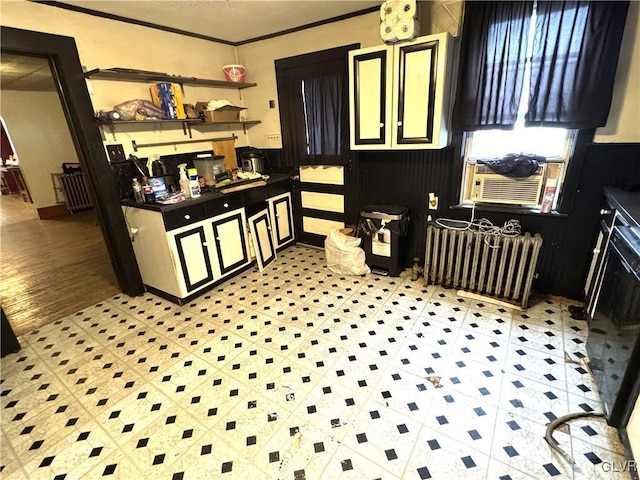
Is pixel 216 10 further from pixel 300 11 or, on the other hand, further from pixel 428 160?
pixel 428 160

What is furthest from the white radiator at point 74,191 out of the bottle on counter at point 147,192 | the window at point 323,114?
the window at point 323,114

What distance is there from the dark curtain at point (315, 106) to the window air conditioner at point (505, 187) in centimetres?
→ 135

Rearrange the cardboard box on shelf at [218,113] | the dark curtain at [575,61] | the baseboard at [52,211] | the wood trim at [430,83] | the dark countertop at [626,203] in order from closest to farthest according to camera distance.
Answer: the dark countertop at [626,203]
the dark curtain at [575,61]
the wood trim at [430,83]
the cardboard box on shelf at [218,113]
the baseboard at [52,211]

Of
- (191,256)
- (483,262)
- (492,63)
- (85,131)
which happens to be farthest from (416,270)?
(85,131)

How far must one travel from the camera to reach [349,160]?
10.8 ft

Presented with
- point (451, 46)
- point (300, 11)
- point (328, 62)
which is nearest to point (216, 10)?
point (300, 11)

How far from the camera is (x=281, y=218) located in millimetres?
3836

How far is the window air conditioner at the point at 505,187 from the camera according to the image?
2500mm

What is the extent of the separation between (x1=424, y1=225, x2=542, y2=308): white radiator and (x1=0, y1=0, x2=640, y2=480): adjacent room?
0.08ft

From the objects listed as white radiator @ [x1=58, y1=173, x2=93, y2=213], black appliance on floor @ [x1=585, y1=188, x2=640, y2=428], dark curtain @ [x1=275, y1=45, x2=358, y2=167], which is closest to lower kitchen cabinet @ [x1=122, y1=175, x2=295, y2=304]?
dark curtain @ [x1=275, y1=45, x2=358, y2=167]

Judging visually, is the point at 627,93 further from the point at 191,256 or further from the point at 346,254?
the point at 191,256

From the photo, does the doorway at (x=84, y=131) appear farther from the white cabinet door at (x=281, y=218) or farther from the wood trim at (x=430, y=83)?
the wood trim at (x=430, y=83)

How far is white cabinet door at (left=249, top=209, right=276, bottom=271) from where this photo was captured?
329 cm

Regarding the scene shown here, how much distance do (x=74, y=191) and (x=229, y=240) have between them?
17.6 ft
